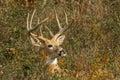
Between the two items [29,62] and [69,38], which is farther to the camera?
[69,38]

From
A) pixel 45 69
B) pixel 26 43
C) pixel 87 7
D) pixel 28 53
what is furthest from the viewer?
pixel 87 7

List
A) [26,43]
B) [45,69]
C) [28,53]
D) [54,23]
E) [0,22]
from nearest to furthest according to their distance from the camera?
1. [45,69]
2. [28,53]
3. [26,43]
4. [0,22]
5. [54,23]

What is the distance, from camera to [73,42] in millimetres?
11523

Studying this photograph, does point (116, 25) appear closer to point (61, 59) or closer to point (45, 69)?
point (61, 59)

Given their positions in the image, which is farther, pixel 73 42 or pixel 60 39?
pixel 73 42

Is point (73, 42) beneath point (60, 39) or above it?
beneath

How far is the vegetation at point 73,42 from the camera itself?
846 cm

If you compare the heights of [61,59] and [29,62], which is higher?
[29,62]

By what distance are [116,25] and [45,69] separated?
178 inches

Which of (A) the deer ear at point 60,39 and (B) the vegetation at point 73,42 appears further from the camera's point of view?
(A) the deer ear at point 60,39

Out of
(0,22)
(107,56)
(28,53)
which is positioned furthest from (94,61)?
(0,22)

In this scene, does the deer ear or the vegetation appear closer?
the vegetation

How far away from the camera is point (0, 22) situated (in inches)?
465

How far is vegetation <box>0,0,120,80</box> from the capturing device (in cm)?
846
